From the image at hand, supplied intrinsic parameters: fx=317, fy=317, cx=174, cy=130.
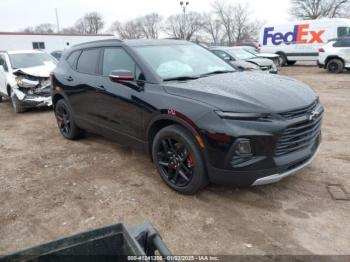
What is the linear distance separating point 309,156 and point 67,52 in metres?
4.40

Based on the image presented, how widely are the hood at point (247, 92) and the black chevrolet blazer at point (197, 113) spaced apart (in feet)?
0.03

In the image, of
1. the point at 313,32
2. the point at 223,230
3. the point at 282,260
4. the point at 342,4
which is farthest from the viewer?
the point at 342,4

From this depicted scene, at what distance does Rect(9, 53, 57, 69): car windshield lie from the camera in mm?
9008

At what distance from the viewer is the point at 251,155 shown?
3.06 metres

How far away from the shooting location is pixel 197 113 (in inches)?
127

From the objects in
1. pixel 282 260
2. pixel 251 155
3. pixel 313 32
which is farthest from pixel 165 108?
pixel 313 32

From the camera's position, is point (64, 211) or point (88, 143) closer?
point (64, 211)

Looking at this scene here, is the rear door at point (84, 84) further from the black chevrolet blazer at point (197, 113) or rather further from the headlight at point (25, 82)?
the headlight at point (25, 82)

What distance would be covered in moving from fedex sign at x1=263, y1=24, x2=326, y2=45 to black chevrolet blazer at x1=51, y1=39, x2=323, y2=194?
16.6 meters

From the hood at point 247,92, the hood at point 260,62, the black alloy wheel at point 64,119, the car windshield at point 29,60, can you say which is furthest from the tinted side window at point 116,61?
the hood at point 260,62

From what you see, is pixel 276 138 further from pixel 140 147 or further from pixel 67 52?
pixel 67 52

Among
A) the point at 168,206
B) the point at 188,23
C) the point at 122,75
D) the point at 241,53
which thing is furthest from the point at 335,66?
the point at 188,23

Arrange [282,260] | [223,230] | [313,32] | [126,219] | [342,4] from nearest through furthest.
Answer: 1. [282,260]
2. [223,230]
3. [126,219]
4. [313,32]
5. [342,4]

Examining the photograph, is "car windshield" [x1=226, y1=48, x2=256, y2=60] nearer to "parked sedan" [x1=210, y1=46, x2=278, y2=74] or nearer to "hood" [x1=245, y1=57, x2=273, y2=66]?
"parked sedan" [x1=210, y1=46, x2=278, y2=74]
